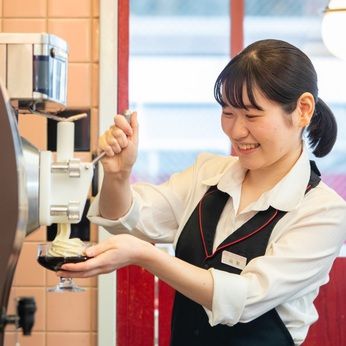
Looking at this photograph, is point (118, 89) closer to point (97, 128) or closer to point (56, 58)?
point (97, 128)

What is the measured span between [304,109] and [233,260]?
1.19 feet

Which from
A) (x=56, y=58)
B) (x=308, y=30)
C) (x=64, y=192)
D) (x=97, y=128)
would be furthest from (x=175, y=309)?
(x=308, y=30)

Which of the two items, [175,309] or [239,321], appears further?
[175,309]

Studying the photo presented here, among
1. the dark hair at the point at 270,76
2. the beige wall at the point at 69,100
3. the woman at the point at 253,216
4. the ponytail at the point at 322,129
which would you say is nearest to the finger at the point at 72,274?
the woman at the point at 253,216

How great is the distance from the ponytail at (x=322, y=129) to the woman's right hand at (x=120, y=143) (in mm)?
453

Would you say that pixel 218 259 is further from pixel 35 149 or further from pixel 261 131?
pixel 35 149

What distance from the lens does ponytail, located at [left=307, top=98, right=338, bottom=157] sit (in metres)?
1.82

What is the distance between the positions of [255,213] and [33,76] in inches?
26.4

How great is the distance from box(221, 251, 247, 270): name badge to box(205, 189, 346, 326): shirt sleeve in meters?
0.07

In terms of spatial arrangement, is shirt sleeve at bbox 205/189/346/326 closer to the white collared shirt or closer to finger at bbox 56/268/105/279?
the white collared shirt

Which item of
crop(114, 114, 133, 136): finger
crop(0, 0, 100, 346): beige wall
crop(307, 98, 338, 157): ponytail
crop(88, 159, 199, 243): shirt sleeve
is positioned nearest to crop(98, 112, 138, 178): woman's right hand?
crop(114, 114, 133, 136): finger

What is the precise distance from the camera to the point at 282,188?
1.74m

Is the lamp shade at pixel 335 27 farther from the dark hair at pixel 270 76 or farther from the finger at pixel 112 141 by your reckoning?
the finger at pixel 112 141

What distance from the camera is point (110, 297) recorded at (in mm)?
2666
